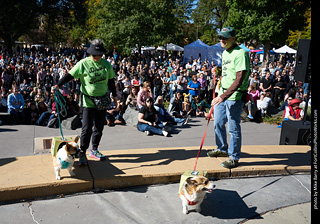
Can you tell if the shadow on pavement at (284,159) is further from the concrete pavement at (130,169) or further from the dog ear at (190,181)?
the dog ear at (190,181)

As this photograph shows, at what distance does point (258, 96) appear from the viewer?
1195cm

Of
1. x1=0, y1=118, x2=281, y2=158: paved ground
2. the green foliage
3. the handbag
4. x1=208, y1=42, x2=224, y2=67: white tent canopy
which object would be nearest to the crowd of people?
x1=0, y1=118, x2=281, y2=158: paved ground

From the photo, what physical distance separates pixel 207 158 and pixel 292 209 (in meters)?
1.55

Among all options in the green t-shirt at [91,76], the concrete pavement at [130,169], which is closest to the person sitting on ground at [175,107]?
the concrete pavement at [130,169]

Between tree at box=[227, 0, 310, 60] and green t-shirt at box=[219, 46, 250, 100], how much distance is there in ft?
74.1

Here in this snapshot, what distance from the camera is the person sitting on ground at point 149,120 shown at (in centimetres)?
814

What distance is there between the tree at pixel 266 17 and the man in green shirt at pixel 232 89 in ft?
74.1

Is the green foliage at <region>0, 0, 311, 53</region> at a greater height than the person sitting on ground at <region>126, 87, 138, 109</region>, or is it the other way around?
the green foliage at <region>0, 0, 311, 53</region>

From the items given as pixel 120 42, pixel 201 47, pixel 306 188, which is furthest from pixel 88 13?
pixel 306 188

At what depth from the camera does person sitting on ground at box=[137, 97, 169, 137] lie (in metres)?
8.14

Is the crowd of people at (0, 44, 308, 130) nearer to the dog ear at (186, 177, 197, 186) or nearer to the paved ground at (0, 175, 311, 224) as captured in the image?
the paved ground at (0, 175, 311, 224)

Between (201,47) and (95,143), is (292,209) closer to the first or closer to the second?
(95,143)

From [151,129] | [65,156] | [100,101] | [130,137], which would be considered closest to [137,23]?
[151,129]

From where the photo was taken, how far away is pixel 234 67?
166 inches
